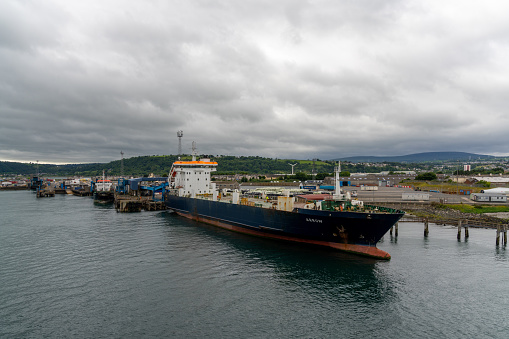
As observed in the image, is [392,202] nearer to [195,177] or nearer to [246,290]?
[195,177]

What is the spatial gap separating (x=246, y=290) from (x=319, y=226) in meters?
10.9

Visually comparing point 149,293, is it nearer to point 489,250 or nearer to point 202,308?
point 202,308

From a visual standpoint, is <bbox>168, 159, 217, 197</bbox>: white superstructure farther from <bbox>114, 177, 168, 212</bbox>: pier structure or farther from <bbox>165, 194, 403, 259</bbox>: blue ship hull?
<bbox>165, 194, 403, 259</bbox>: blue ship hull

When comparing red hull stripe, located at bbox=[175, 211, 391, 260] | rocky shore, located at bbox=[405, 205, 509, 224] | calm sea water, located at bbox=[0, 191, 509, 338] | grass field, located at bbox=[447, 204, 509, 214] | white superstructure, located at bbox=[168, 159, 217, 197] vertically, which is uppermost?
white superstructure, located at bbox=[168, 159, 217, 197]

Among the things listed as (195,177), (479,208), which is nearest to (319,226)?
(195,177)

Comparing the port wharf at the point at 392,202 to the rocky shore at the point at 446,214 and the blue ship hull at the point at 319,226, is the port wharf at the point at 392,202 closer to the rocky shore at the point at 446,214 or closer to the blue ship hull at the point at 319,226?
the rocky shore at the point at 446,214

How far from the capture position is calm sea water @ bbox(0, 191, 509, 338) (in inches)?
614

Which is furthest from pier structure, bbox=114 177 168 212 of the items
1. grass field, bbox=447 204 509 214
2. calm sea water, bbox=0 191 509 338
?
grass field, bbox=447 204 509 214

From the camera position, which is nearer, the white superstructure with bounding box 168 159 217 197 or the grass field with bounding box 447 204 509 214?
the grass field with bounding box 447 204 509 214

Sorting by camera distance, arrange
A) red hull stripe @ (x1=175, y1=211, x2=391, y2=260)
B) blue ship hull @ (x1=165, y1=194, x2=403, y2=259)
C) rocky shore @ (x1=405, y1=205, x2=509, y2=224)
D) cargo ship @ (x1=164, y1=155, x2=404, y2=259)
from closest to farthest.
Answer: blue ship hull @ (x1=165, y1=194, x2=403, y2=259) < cargo ship @ (x1=164, y1=155, x2=404, y2=259) < red hull stripe @ (x1=175, y1=211, x2=391, y2=260) < rocky shore @ (x1=405, y1=205, x2=509, y2=224)

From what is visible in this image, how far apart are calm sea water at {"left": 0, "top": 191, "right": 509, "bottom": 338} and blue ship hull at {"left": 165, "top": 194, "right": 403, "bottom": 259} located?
48.7 inches

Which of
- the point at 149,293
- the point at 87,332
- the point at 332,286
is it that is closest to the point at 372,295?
the point at 332,286

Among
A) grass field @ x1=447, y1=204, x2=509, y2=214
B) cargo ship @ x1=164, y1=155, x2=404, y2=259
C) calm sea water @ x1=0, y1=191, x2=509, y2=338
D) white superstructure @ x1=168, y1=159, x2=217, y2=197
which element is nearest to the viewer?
calm sea water @ x1=0, y1=191, x2=509, y2=338

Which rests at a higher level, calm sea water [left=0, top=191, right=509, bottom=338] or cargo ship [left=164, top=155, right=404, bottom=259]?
cargo ship [left=164, top=155, right=404, bottom=259]
